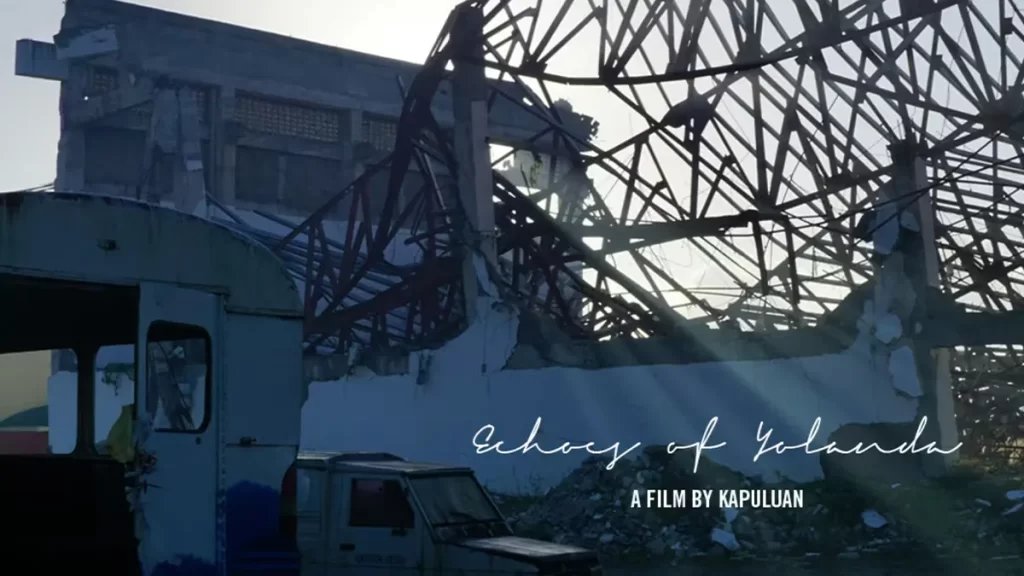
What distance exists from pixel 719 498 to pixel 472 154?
6.63m

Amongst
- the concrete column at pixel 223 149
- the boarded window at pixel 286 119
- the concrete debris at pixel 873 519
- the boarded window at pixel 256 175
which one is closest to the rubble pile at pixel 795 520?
the concrete debris at pixel 873 519

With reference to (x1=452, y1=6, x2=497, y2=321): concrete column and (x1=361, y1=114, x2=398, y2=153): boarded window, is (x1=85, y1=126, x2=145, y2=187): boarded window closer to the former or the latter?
(x1=361, y1=114, x2=398, y2=153): boarded window

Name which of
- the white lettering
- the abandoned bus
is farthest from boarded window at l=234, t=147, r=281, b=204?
the abandoned bus

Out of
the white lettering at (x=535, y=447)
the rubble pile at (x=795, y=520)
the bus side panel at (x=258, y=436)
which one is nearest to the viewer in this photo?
the bus side panel at (x=258, y=436)

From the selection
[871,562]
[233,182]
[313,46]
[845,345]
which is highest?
[313,46]

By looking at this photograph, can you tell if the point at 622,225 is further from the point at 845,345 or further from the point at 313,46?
the point at 313,46

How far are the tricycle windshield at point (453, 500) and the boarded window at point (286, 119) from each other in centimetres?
2716

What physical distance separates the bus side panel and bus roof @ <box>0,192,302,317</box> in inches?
7.0

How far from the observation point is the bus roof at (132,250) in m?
5.96

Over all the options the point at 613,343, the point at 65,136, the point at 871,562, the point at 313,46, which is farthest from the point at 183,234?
the point at 313,46

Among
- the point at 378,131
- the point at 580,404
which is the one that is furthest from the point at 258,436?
the point at 378,131

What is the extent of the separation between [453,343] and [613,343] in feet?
9.28

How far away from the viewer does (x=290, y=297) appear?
704 centimetres

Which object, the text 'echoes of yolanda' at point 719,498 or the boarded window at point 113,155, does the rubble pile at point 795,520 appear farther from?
the boarded window at point 113,155
